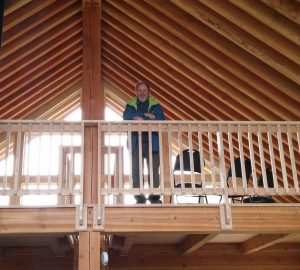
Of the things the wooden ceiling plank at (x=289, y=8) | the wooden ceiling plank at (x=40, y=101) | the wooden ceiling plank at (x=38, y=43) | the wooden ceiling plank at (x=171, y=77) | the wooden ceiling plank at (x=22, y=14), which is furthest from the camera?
the wooden ceiling plank at (x=40, y=101)

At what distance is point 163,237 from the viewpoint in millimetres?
6004

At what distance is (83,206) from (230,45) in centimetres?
276

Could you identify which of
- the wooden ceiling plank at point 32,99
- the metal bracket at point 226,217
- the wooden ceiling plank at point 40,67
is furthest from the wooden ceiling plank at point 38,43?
the metal bracket at point 226,217

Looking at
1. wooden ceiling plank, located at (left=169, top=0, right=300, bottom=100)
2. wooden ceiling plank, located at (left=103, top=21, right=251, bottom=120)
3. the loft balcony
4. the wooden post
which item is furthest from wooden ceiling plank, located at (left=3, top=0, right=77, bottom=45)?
the loft balcony

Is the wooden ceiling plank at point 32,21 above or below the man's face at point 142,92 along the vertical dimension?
above

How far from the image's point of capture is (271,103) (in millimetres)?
6102

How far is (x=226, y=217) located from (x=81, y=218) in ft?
4.60

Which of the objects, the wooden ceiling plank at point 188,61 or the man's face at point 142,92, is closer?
the man's face at point 142,92

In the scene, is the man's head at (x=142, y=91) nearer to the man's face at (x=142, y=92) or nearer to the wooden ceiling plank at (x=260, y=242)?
the man's face at (x=142, y=92)

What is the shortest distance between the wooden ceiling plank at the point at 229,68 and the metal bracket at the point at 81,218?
8.94 feet

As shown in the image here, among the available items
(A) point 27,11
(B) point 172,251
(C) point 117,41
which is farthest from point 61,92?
(B) point 172,251

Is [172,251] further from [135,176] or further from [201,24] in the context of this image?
[201,24]

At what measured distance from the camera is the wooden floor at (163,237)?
14.5ft

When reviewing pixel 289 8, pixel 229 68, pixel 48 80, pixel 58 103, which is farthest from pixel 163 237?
pixel 58 103
